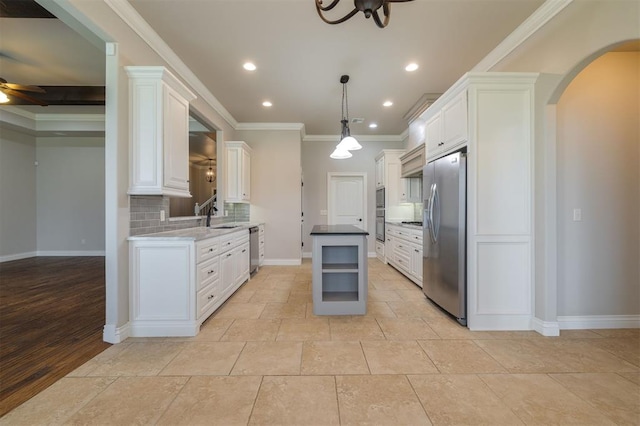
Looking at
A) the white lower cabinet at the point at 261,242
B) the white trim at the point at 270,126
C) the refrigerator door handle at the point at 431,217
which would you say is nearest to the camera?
the refrigerator door handle at the point at 431,217

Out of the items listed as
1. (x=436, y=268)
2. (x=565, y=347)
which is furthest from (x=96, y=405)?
(x=565, y=347)

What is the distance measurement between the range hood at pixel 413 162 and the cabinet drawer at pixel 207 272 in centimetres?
353

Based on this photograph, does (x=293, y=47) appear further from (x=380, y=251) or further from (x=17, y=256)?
(x=17, y=256)

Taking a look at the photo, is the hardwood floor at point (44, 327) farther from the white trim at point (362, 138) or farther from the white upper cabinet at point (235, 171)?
the white trim at point (362, 138)

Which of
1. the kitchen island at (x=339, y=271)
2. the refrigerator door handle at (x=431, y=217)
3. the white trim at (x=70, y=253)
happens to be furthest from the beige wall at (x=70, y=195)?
the refrigerator door handle at (x=431, y=217)

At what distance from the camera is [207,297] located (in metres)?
2.77

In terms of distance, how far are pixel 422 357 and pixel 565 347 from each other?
50.6 inches

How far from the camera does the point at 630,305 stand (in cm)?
253

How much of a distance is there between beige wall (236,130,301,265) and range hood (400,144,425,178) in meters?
2.21

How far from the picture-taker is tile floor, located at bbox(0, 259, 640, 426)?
4.85ft

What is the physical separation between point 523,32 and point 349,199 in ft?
14.5

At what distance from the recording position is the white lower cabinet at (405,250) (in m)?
3.99

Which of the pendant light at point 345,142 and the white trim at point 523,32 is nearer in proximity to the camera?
the white trim at point 523,32

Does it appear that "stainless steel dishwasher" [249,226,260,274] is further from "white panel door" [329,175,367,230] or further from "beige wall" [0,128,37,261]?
"beige wall" [0,128,37,261]
